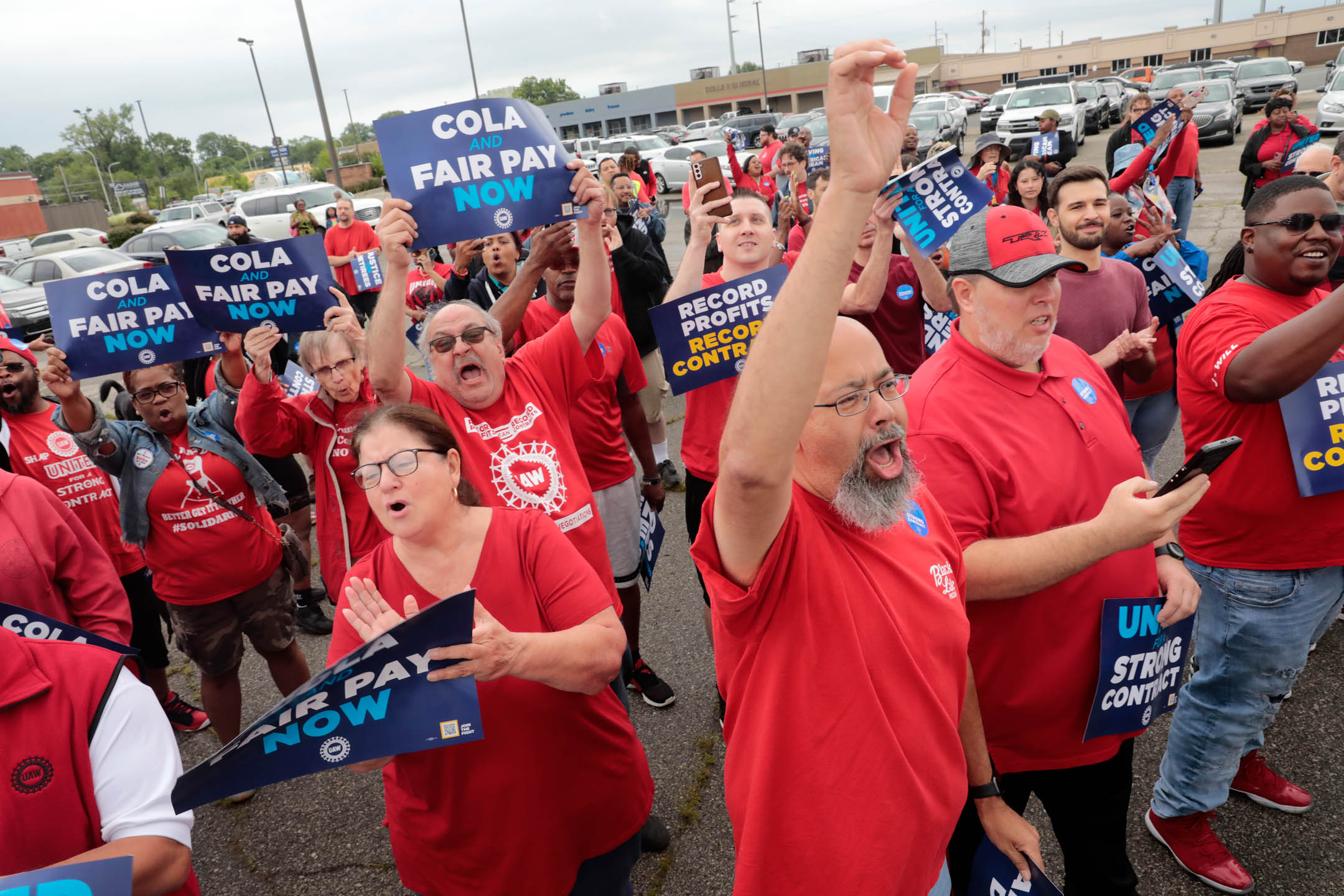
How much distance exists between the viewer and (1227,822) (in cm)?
292

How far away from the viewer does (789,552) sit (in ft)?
4.87

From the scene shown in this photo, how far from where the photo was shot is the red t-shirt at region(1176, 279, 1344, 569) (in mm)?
2535

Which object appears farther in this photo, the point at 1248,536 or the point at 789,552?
the point at 1248,536

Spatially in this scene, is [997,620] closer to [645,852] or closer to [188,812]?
[645,852]

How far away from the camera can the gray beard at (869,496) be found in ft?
5.24

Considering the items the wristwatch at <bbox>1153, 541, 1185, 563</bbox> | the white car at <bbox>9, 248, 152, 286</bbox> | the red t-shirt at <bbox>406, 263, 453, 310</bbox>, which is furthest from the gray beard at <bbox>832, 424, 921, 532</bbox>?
the white car at <bbox>9, 248, 152, 286</bbox>

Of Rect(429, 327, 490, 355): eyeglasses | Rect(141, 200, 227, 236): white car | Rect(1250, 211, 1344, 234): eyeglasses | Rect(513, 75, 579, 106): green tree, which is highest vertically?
Rect(513, 75, 579, 106): green tree

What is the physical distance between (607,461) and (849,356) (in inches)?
104

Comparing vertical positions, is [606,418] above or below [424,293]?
below

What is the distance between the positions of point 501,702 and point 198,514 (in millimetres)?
2428

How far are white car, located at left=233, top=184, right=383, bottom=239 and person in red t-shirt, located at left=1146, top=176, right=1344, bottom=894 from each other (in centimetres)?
2329

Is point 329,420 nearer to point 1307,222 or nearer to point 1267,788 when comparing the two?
point 1307,222

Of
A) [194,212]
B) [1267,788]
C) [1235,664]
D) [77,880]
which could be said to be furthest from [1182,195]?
[194,212]

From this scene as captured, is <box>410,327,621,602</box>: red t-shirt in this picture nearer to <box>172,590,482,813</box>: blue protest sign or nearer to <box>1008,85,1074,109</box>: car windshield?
<box>172,590,482,813</box>: blue protest sign
